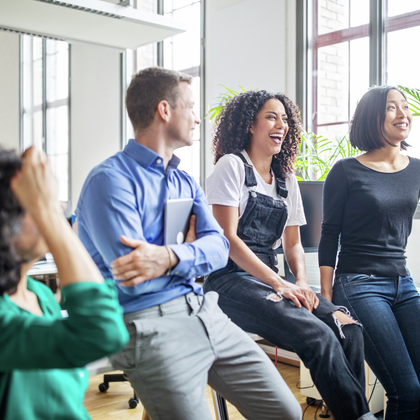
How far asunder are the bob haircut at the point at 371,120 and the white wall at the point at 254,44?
1924 mm

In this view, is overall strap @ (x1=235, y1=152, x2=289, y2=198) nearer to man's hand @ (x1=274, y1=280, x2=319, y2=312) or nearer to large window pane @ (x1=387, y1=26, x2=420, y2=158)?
man's hand @ (x1=274, y1=280, x2=319, y2=312)

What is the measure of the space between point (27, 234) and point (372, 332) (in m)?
1.30

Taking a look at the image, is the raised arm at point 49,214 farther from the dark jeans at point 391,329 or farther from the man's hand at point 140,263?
the dark jeans at point 391,329

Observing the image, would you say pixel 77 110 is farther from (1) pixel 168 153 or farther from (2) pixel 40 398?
(2) pixel 40 398

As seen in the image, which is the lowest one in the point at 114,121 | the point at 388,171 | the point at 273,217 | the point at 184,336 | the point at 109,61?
the point at 184,336

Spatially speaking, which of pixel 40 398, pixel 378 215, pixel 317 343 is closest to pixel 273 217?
pixel 378 215

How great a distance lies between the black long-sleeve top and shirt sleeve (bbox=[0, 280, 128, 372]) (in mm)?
1300

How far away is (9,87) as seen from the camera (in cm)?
846

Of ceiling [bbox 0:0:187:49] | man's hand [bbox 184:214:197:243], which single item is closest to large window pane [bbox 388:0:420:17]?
ceiling [bbox 0:0:187:49]

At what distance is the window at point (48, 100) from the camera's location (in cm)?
702

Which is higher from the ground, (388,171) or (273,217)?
(388,171)

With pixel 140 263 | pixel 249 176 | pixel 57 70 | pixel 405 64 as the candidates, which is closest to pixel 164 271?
pixel 140 263

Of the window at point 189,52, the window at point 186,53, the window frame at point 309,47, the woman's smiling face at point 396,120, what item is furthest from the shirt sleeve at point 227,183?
the window at point 189,52

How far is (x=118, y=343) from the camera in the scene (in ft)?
2.26
